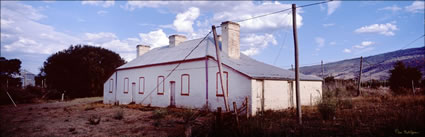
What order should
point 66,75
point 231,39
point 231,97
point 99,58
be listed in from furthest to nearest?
1. point 99,58
2. point 66,75
3. point 231,39
4. point 231,97

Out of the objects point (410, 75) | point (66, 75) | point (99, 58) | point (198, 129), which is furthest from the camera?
point (99, 58)

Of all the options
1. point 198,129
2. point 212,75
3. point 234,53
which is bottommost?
point 198,129

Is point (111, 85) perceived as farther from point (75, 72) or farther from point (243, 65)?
point (243, 65)

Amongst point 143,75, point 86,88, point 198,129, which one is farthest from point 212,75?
point 86,88

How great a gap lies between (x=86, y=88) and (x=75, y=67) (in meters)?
3.14

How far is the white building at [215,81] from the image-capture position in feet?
48.1

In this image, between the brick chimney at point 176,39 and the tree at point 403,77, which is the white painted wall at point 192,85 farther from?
the tree at point 403,77

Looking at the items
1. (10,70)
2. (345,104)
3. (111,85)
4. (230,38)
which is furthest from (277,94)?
(10,70)

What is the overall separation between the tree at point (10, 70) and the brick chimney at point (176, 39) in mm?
23922

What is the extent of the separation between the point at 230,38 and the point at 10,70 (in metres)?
32.9

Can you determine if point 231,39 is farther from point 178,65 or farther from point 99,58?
point 99,58

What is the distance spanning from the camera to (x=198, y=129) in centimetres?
928

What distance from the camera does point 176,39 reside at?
23938mm

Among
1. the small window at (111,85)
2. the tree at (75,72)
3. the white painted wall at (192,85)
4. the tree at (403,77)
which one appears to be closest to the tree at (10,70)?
the tree at (75,72)
